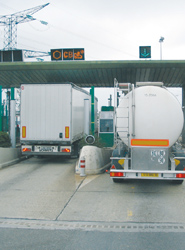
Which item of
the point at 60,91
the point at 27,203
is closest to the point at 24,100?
the point at 60,91

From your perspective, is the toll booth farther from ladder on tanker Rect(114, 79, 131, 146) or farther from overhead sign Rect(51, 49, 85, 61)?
ladder on tanker Rect(114, 79, 131, 146)

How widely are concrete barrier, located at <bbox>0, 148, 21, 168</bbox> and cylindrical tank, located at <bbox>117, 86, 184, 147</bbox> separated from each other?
23.0 ft

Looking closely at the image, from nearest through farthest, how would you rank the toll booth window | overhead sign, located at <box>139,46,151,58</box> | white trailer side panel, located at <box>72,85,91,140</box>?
white trailer side panel, located at <box>72,85,91,140</box>
overhead sign, located at <box>139,46,151,58</box>
the toll booth window

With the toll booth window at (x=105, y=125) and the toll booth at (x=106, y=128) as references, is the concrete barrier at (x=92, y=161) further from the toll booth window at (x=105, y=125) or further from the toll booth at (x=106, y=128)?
the toll booth window at (x=105, y=125)

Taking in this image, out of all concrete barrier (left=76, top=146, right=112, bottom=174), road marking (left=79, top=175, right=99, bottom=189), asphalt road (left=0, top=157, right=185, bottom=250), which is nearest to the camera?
asphalt road (left=0, top=157, right=185, bottom=250)

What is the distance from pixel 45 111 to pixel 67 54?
8155 millimetres

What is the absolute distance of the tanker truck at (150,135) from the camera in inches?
330

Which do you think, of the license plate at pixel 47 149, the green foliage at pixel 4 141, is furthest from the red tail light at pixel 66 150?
the green foliage at pixel 4 141

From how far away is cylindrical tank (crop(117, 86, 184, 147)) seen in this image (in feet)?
28.3

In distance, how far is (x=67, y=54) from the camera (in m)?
21.1

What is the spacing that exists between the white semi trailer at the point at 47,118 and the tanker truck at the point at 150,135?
200 inches

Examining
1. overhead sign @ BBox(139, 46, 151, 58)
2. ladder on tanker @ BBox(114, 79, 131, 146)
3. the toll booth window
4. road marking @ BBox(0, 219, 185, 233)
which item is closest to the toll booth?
the toll booth window

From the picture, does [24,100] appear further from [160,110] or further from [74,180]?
[160,110]

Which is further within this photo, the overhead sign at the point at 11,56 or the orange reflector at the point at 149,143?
the overhead sign at the point at 11,56
